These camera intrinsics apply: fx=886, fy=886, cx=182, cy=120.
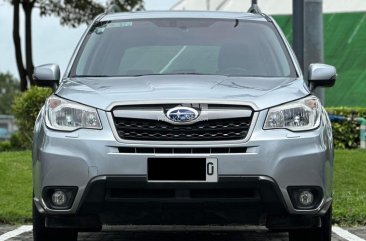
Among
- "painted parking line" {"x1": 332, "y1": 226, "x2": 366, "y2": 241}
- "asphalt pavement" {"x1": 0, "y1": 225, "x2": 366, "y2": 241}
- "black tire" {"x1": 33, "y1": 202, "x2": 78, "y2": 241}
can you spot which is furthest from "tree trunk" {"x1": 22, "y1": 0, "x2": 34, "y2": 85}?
"black tire" {"x1": 33, "y1": 202, "x2": 78, "y2": 241}

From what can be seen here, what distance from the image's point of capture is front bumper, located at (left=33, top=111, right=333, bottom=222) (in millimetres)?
5148

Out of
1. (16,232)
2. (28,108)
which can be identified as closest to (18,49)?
(28,108)

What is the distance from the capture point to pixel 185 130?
5266 millimetres

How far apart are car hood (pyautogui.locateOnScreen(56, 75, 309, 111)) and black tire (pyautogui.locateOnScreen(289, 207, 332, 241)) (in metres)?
0.86

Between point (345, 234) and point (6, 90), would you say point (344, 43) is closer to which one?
point (345, 234)

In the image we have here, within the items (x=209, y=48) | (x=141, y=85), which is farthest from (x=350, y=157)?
(x=141, y=85)

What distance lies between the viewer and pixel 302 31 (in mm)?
11383

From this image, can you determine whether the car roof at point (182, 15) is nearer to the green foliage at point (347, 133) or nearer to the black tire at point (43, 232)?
the black tire at point (43, 232)

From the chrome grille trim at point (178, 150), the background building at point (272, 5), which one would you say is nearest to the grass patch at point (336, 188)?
the chrome grille trim at point (178, 150)

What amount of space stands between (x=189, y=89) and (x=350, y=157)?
312 inches

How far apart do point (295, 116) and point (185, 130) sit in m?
0.70

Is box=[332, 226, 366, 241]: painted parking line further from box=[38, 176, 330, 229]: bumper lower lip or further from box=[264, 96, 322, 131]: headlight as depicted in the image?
box=[38, 176, 330, 229]: bumper lower lip

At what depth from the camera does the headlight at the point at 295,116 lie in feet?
17.5

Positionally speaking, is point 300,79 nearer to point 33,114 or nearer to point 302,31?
point 302,31
